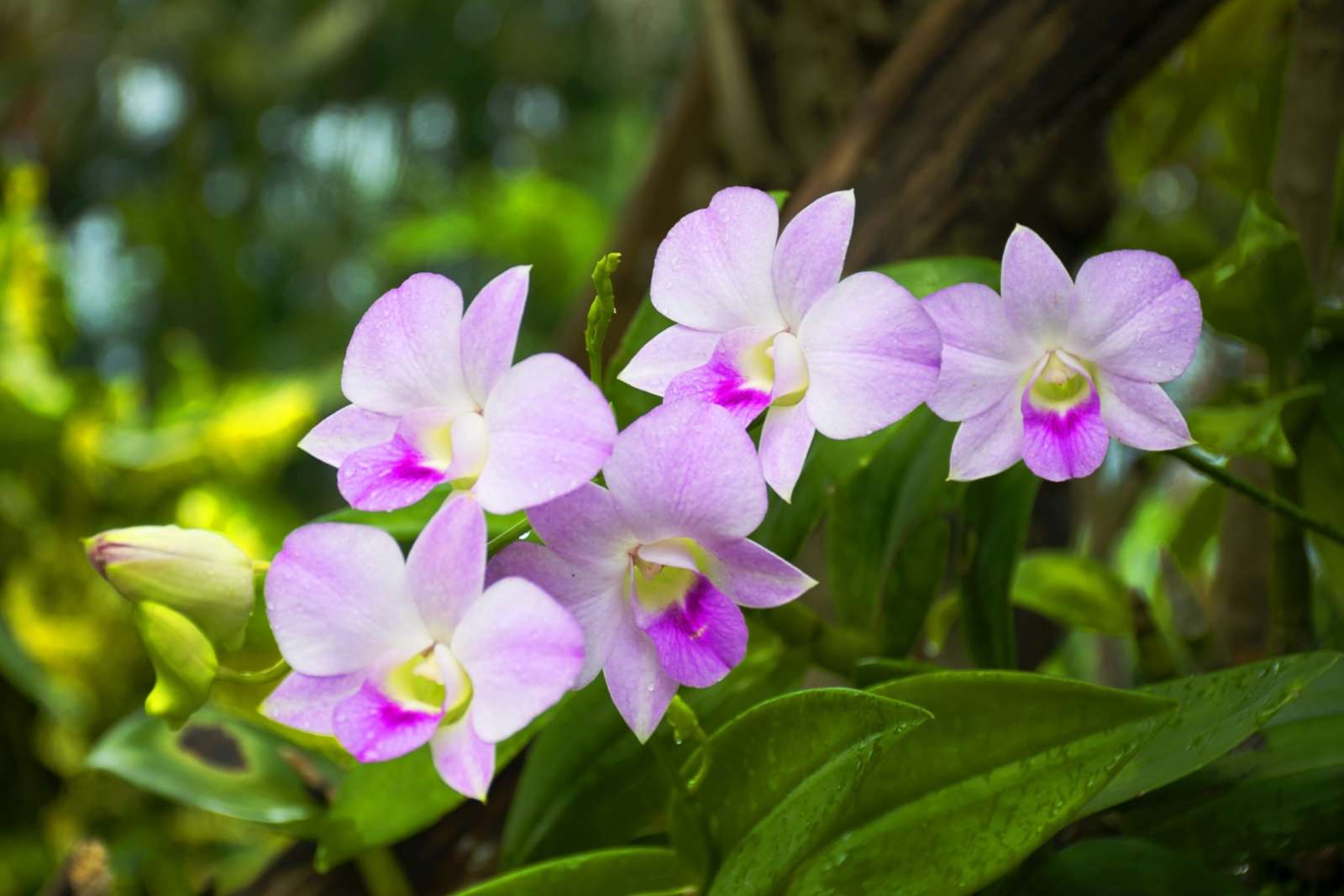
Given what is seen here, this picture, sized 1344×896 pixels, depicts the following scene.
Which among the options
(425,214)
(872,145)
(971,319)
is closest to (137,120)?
(425,214)

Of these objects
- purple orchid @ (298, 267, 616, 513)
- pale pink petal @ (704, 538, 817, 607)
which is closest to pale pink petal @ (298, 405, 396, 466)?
purple orchid @ (298, 267, 616, 513)

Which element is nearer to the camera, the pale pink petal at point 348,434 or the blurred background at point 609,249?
the pale pink petal at point 348,434

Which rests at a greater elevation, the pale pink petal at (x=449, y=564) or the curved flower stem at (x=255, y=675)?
the pale pink petal at (x=449, y=564)

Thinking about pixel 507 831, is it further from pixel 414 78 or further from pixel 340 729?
pixel 414 78

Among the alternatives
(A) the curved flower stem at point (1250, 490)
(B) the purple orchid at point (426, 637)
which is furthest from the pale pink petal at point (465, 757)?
(A) the curved flower stem at point (1250, 490)

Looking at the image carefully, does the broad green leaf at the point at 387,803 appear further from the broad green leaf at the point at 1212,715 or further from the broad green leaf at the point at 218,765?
the broad green leaf at the point at 1212,715

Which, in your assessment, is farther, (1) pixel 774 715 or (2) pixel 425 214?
(2) pixel 425 214

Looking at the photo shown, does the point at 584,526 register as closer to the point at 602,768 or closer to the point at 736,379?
the point at 736,379
